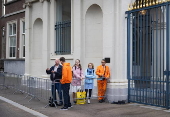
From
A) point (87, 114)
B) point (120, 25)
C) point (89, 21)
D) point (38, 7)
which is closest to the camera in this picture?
point (87, 114)

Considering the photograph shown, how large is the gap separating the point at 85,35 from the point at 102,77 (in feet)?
8.21

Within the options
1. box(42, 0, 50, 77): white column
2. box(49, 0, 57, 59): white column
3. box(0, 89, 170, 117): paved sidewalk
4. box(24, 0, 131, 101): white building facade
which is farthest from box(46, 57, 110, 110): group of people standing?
box(42, 0, 50, 77): white column

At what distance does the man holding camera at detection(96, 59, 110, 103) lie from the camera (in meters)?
10.8

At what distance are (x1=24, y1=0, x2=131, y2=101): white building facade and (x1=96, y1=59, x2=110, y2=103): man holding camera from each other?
19cm

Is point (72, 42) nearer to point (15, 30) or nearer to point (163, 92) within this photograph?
point (163, 92)

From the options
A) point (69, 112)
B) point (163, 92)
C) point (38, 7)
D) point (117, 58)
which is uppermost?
point (38, 7)

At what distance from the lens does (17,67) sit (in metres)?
22.0

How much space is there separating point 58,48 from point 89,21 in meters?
2.77

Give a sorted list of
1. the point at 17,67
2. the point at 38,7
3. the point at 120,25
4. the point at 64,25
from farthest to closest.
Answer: the point at 17,67
the point at 38,7
the point at 64,25
the point at 120,25

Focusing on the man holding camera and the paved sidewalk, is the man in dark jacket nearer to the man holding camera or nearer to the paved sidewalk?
the paved sidewalk

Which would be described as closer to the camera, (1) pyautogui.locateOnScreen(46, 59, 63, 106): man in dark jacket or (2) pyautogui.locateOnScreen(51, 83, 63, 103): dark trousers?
(1) pyautogui.locateOnScreen(46, 59, 63, 106): man in dark jacket

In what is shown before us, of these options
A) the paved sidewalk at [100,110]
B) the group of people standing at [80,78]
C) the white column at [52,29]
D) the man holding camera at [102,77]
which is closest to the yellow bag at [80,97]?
the group of people standing at [80,78]

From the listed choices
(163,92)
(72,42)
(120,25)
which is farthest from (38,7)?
(163,92)

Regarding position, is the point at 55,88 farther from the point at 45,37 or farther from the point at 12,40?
the point at 12,40
